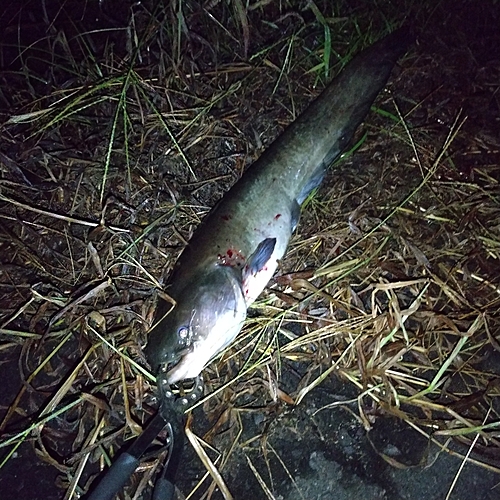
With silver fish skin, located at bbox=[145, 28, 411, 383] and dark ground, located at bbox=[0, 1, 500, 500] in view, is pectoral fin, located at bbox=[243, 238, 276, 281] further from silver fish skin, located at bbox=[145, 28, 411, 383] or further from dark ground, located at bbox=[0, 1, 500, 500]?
dark ground, located at bbox=[0, 1, 500, 500]

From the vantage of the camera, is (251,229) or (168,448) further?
(251,229)

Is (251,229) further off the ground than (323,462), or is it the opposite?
(251,229)

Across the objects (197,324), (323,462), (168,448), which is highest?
(197,324)

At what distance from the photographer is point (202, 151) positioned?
2447 millimetres

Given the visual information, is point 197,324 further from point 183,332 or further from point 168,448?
point 168,448

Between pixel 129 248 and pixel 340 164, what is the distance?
1.07 meters

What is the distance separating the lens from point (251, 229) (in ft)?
6.46

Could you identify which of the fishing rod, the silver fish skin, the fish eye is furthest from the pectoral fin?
the fishing rod

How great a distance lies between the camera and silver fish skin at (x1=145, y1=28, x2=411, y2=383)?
178 centimetres

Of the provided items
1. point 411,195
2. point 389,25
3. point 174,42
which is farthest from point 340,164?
point 174,42

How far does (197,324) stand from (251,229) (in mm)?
440

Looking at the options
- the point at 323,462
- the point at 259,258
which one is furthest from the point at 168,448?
the point at 259,258

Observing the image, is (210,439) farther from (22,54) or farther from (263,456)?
(22,54)

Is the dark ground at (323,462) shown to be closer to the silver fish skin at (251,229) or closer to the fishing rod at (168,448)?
the fishing rod at (168,448)
